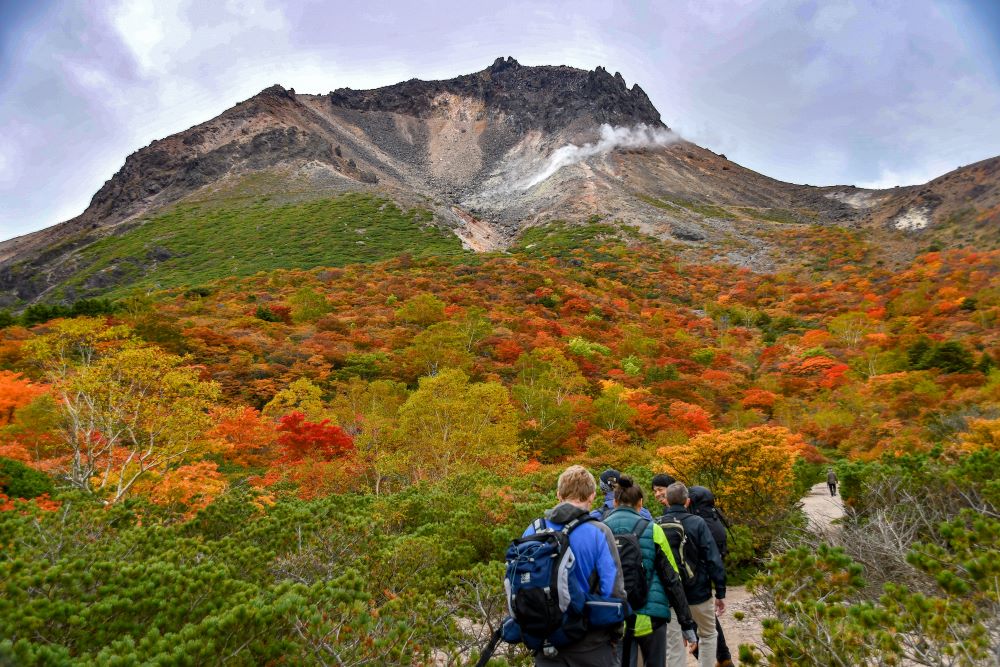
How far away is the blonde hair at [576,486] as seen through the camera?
10.7ft

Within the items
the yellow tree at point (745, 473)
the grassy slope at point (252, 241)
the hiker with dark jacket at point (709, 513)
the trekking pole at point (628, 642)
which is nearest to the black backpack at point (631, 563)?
the trekking pole at point (628, 642)

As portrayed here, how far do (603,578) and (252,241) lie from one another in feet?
236

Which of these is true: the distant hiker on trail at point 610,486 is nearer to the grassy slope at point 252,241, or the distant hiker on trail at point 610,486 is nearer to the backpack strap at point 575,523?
the backpack strap at point 575,523

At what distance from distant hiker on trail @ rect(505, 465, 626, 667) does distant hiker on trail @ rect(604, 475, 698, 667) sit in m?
0.75

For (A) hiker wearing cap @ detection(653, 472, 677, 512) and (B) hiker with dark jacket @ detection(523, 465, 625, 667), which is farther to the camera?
(A) hiker wearing cap @ detection(653, 472, 677, 512)

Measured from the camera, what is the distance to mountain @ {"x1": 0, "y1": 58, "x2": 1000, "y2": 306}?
67.6m

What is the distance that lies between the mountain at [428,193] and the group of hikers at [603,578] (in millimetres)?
58833

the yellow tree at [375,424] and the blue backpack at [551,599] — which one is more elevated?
the blue backpack at [551,599]

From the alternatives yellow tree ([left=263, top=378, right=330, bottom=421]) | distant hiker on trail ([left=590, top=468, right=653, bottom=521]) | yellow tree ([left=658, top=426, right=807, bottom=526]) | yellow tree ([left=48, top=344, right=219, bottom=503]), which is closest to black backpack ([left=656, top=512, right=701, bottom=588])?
distant hiker on trail ([left=590, top=468, right=653, bottom=521])

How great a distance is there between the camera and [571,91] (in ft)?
459

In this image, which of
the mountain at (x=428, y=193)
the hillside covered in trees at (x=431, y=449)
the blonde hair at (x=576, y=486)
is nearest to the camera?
the blonde hair at (x=576, y=486)

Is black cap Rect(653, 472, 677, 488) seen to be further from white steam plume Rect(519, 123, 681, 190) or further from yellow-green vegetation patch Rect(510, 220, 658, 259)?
white steam plume Rect(519, 123, 681, 190)

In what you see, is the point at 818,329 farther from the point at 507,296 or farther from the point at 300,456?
the point at 300,456

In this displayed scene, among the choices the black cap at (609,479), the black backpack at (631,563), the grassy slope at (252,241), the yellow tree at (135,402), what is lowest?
the yellow tree at (135,402)
